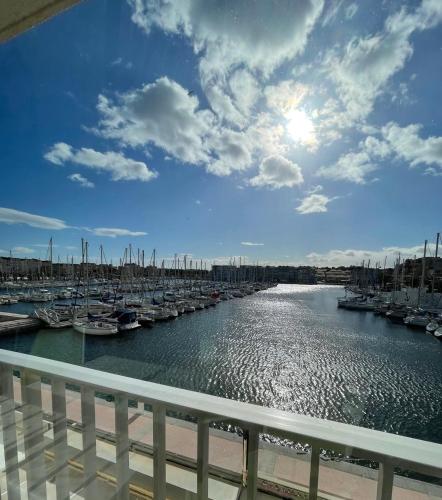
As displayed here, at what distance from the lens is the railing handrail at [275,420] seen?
1.47 ft

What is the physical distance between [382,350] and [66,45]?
13.3 meters

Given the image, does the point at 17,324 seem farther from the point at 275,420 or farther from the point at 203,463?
the point at 275,420

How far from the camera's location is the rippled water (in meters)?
6.21

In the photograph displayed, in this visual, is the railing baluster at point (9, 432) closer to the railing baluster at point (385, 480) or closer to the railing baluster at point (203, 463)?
the railing baluster at point (203, 463)

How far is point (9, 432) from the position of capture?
0.90 m

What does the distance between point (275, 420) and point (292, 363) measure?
944 centimetres

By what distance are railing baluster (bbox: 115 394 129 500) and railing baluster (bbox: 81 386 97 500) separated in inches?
3.8

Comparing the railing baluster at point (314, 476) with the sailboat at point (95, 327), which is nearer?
the railing baluster at point (314, 476)

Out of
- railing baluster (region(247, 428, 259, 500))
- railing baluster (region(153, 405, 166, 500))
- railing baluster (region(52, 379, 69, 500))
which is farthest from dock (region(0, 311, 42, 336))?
railing baluster (region(247, 428, 259, 500))

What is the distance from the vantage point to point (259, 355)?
31.8ft

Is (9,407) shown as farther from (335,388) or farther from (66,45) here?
(335,388)

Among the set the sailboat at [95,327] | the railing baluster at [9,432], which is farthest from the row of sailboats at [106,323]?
the railing baluster at [9,432]

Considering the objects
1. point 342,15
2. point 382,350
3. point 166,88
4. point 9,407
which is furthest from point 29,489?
point 382,350

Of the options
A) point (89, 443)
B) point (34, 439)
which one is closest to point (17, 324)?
point (34, 439)
